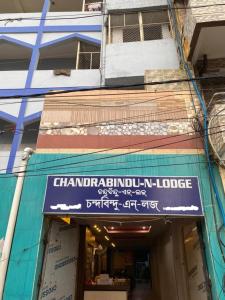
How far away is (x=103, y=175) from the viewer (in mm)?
6898

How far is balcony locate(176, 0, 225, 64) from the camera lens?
823 cm

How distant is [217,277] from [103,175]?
3.34 metres

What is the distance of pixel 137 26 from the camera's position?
477 inches

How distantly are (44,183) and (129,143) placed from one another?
2.46 metres

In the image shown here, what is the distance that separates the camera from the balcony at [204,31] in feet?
27.0

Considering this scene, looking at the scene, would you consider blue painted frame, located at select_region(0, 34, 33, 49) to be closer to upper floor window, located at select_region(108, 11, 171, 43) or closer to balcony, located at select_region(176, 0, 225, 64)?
upper floor window, located at select_region(108, 11, 171, 43)

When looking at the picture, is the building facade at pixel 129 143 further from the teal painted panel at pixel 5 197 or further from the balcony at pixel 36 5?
the balcony at pixel 36 5

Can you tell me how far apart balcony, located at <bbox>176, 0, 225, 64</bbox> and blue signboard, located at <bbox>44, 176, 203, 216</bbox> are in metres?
4.73

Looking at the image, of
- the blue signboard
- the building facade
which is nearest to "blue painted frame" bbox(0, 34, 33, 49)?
the building facade

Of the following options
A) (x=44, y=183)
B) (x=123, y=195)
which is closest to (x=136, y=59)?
(x=123, y=195)

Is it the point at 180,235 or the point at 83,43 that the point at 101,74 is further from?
the point at 180,235

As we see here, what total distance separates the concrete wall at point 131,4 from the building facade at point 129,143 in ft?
0.15

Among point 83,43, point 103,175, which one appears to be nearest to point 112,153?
point 103,175

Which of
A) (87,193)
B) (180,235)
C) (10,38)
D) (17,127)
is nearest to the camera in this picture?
(87,193)
